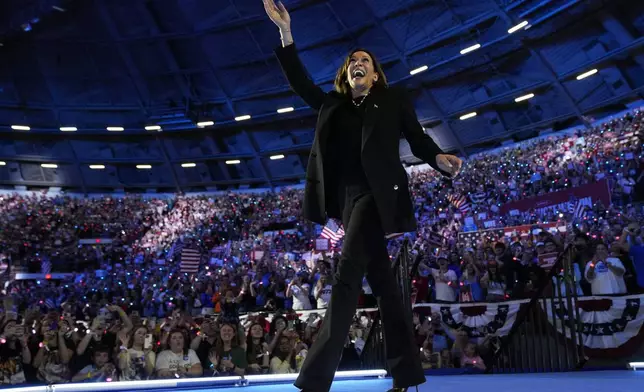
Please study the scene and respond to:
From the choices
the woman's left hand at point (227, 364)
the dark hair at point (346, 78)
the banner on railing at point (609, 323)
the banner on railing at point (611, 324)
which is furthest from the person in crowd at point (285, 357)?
the dark hair at point (346, 78)

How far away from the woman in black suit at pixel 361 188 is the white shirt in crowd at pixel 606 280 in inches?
234

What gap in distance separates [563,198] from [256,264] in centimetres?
966

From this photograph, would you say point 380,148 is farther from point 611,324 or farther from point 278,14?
point 611,324

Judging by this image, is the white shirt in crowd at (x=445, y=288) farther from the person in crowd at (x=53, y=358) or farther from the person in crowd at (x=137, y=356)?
the person in crowd at (x=53, y=358)

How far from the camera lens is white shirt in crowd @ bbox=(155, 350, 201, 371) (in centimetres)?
646

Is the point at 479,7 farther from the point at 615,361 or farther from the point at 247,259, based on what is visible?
the point at 615,361

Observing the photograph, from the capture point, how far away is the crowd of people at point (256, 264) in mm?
6887

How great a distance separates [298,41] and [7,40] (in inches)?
554

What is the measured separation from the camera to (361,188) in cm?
291

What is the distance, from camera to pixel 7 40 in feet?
93.5

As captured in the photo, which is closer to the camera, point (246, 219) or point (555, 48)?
point (555, 48)

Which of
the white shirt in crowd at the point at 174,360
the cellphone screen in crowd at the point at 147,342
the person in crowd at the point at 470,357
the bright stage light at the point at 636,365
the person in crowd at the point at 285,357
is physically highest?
the cellphone screen in crowd at the point at 147,342

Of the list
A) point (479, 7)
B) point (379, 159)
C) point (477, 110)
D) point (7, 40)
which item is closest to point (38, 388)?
point (379, 159)

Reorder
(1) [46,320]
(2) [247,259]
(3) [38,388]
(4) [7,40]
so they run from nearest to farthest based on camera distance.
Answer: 1. (3) [38,388]
2. (1) [46,320]
3. (2) [247,259]
4. (4) [7,40]
